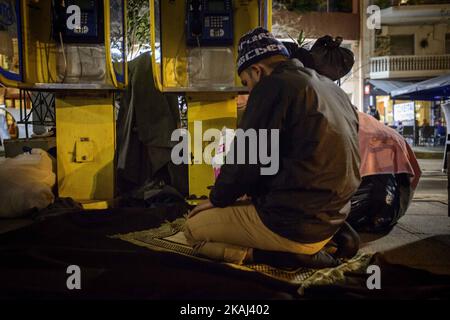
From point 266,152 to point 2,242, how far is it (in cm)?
193

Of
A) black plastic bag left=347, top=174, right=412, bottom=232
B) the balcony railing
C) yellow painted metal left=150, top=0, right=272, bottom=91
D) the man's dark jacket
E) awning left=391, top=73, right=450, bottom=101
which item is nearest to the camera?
the man's dark jacket

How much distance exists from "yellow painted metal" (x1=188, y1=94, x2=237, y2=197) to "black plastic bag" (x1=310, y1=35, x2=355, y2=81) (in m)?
0.98

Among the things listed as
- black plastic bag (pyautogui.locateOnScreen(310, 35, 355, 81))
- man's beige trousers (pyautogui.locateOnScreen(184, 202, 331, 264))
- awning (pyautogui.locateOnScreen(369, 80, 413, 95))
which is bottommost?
man's beige trousers (pyautogui.locateOnScreen(184, 202, 331, 264))

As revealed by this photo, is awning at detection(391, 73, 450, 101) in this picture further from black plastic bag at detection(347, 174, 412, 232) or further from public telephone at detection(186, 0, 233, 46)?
black plastic bag at detection(347, 174, 412, 232)

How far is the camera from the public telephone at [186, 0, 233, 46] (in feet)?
13.4

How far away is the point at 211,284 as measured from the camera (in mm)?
2018

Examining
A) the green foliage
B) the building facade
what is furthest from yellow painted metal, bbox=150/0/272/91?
the building facade

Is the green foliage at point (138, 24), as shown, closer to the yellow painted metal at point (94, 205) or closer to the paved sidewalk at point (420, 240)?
the yellow painted metal at point (94, 205)

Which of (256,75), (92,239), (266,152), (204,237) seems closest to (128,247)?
(92,239)

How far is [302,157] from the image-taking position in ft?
6.69

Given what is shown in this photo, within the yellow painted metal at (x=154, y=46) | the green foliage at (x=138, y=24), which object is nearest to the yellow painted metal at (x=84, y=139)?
the yellow painted metal at (x=154, y=46)

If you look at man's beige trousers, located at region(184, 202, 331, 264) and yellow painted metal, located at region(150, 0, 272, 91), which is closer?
man's beige trousers, located at region(184, 202, 331, 264)

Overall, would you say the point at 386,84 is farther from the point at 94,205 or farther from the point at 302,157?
the point at 302,157

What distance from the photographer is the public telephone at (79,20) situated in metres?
4.04
